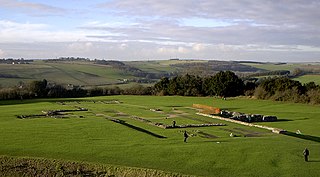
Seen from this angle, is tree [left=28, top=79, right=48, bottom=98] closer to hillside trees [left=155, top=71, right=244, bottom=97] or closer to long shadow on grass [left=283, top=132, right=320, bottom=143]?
hillside trees [left=155, top=71, right=244, bottom=97]

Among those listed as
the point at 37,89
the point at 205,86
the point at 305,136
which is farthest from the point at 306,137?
the point at 37,89

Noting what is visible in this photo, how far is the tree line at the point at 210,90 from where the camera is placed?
67438 millimetres

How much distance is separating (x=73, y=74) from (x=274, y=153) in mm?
107728

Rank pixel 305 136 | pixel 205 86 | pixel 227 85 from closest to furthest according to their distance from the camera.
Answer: pixel 305 136, pixel 227 85, pixel 205 86

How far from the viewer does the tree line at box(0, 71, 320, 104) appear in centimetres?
6744

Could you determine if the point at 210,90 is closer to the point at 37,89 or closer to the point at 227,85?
the point at 227,85

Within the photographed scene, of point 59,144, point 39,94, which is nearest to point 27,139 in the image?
point 59,144

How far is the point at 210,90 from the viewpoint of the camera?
81438 millimetres

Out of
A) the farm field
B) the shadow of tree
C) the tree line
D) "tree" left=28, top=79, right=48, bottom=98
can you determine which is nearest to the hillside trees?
the tree line

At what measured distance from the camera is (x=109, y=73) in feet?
445

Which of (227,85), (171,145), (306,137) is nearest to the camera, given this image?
(171,145)

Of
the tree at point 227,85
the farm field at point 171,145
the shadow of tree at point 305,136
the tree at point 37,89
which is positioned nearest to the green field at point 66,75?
the tree at point 37,89

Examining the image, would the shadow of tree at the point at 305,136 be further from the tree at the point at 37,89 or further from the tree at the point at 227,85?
the tree at the point at 37,89

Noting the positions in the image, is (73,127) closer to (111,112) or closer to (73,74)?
(111,112)
